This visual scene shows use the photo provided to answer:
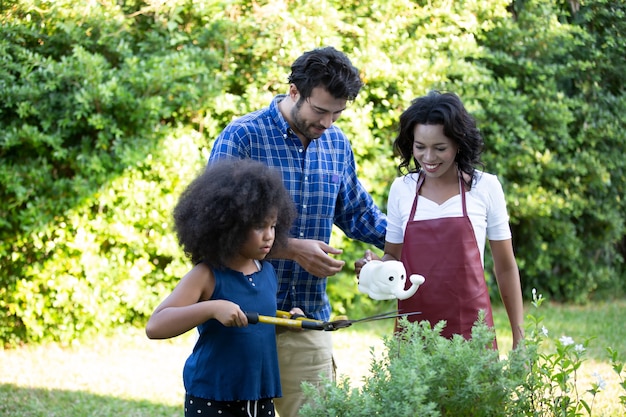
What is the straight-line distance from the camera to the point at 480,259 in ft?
9.82

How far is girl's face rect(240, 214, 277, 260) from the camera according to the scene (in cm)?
261

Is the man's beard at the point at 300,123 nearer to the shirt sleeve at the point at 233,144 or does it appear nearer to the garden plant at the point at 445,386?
the shirt sleeve at the point at 233,144

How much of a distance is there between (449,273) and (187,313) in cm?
101

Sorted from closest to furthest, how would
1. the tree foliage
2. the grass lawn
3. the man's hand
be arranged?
the man's hand
the grass lawn
the tree foliage

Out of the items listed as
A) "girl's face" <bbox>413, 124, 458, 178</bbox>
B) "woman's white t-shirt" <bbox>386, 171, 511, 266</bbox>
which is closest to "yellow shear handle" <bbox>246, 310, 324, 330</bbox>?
"woman's white t-shirt" <bbox>386, 171, 511, 266</bbox>

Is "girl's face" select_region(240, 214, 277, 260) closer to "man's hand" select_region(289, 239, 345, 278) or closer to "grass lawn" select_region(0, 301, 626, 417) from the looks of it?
"man's hand" select_region(289, 239, 345, 278)

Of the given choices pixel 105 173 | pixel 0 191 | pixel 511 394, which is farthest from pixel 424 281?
pixel 0 191

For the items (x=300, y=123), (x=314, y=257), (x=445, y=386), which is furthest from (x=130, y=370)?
(x=445, y=386)

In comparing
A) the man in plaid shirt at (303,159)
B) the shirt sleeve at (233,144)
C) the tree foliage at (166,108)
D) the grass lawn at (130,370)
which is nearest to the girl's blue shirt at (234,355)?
the man in plaid shirt at (303,159)

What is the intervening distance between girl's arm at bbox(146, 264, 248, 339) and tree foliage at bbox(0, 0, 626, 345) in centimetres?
371

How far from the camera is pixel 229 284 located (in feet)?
8.66

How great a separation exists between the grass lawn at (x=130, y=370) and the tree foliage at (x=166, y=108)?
25 centimetres

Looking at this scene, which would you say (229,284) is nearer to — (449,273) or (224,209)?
(224,209)

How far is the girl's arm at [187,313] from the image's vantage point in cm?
241
